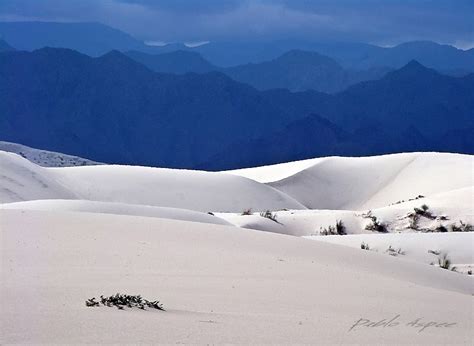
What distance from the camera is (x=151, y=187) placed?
99.0 ft

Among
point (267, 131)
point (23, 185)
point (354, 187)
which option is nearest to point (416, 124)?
point (267, 131)

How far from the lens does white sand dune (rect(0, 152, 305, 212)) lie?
25.8 m

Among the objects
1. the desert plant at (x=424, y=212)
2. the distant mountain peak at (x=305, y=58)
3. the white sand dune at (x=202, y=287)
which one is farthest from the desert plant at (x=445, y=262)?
the distant mountain peak at (x=305, y=58)

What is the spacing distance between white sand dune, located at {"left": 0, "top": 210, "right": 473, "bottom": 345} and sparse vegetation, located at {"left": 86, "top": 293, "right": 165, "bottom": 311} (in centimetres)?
9

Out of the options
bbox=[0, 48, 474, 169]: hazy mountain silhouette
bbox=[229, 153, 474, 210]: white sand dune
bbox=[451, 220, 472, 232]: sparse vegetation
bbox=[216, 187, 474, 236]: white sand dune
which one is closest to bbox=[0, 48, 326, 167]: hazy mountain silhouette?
bbox=[0, 48, 474, 169]: hazy mountain silhouette

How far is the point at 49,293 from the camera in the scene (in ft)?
17.5

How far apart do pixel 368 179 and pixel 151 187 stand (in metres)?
12.2

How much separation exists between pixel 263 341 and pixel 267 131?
11589 centimetres

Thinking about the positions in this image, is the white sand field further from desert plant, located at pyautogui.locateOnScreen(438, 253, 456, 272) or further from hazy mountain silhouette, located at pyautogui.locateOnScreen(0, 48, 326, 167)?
hazy mountain silhouette, located at pyautogui.locateOnScreen(0, 48, 326, 167)

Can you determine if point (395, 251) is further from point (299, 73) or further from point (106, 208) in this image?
point (299, 73)

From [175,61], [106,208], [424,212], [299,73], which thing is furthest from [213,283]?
[175,61]

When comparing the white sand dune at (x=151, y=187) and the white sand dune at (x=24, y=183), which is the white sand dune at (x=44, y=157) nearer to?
the white sand dune at (x=151, y=187)

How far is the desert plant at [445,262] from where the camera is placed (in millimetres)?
13153

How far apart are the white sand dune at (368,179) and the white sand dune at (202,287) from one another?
966 inches
